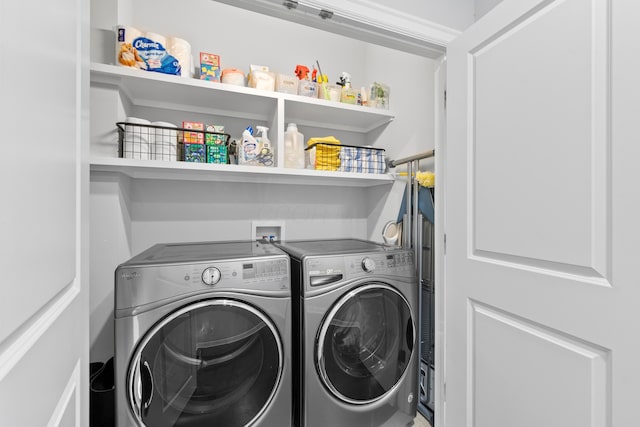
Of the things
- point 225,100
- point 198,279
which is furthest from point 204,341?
point 225,100

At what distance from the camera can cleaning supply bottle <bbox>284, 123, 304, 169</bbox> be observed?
1.69 m

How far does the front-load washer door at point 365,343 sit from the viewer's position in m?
1.38

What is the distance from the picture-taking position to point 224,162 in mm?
1532

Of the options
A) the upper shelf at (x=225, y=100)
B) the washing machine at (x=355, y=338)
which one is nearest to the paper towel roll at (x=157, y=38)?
the upper shelf at (x=225, y=100)

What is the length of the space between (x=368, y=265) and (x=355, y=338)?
1.26 feet

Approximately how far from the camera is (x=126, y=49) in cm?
131

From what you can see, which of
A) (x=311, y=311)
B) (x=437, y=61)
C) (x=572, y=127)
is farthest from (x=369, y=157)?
(x=572, y=127)

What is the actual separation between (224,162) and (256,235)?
613 mm

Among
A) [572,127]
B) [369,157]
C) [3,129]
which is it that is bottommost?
[3,129]

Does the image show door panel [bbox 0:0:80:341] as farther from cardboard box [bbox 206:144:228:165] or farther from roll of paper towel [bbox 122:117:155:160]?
cardboard box [bbox 206:144:228:165]

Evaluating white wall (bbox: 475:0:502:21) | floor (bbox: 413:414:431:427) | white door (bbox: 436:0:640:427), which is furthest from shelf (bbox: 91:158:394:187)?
floor (bbox: 413:414:431:427)

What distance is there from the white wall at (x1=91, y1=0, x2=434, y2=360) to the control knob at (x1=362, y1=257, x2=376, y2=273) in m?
0.59

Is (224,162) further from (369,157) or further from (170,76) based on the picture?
(369,157)

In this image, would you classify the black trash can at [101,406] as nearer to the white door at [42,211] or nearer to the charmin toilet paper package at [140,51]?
the white door at [42,211]
